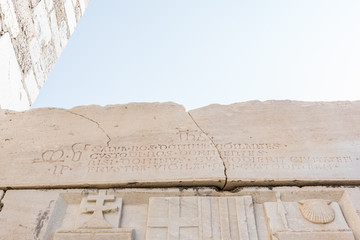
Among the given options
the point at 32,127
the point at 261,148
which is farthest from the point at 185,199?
the point at 32,127

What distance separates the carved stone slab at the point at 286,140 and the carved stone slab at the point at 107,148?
0.49 ft

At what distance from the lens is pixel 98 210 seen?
7.60ft

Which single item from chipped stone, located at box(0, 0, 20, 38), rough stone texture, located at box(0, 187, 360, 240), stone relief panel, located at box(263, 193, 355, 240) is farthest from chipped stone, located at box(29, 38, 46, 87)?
stone relief panel, located at box(263, 193, 355, 240)

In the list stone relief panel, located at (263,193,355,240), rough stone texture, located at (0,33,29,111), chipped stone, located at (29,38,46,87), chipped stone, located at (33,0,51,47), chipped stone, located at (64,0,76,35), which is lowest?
stone relief panel, located at (263,193,355,240)

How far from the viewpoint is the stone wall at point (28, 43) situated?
358cm

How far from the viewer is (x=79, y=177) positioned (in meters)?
2.54

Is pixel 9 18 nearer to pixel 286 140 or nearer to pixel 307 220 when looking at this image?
pixel 286 140

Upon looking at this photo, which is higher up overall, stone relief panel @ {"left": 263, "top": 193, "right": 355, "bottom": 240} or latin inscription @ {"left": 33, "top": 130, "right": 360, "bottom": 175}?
latin inscription @ {"left": 33, "top": 130, "right": 360, "bottom": 175}

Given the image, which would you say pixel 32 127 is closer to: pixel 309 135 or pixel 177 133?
pixel 177 133

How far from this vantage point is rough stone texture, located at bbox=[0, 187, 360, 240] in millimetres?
2193

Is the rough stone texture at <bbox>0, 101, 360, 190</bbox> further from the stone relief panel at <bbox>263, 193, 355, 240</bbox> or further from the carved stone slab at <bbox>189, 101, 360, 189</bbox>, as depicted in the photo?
the stone relief panel at <bbox>263, 193, 355, 240</bbox>

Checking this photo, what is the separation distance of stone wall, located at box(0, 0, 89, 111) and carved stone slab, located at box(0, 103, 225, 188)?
0.66m

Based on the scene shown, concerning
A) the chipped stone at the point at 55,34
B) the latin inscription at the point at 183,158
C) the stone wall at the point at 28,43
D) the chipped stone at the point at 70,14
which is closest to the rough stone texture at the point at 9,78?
the stone wall at the point at 28,43

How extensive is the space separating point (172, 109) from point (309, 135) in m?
1.06
